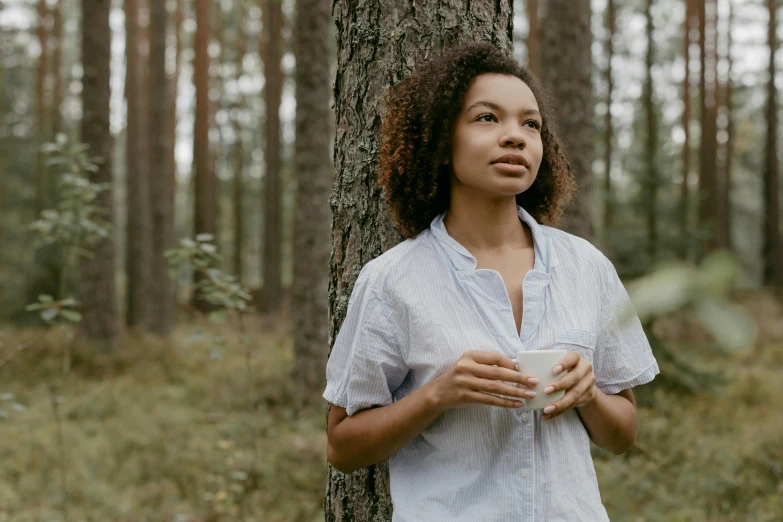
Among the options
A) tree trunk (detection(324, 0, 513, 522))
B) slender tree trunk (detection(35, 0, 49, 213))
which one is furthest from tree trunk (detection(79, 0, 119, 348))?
slender tree trunk (detection(35, 0, 49, 213))

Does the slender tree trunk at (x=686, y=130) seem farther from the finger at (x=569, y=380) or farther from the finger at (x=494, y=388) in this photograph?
the finger at (x=494, y=388)

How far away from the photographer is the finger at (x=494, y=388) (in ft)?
5.19

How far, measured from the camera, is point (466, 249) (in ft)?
6.24

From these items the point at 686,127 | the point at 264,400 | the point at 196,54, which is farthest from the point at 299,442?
the point at 686,127

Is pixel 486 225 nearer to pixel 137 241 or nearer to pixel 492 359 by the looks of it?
pixel 492 359

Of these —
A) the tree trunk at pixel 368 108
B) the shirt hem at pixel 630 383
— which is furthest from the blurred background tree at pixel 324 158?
the shirt hem at pixel 630 383

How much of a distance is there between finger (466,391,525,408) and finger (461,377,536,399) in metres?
0.01

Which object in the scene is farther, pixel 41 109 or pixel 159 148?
pixel 41 109

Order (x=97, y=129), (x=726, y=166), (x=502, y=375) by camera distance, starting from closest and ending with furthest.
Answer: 1. (x=502, y=375)
2. (x=97, y=129)
3. (x=726, y=166)

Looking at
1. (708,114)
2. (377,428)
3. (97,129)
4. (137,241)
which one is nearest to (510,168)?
(377,428)

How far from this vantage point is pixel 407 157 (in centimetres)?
204

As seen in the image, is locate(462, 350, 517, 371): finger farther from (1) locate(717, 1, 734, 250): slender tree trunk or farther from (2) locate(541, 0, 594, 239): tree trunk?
(1) locate(717, 1, 734, 250): slender tree trunk

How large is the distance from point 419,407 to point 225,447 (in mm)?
3151

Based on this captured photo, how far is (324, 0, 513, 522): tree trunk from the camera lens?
7.63 feet
